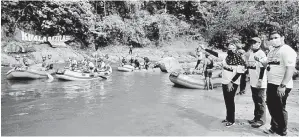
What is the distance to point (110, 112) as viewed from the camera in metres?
7.78

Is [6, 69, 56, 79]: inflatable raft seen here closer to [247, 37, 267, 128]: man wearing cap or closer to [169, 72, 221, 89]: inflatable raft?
[169, 72, 221, 89]: inflatable raft

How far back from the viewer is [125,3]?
36.4m

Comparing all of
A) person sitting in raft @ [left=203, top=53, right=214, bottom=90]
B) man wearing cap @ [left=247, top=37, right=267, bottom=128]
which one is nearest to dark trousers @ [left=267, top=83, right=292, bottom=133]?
man wearing cap @ [left=247, top=37, right=267, bottom=128]

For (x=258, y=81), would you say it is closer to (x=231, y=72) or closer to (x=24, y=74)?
(x=231, y=72)

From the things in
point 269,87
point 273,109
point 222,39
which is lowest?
point 273,109

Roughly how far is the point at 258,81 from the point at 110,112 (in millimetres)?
4272

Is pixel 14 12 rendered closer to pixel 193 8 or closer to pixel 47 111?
pixel 193 8

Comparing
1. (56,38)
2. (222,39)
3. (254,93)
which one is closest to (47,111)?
(254,93)

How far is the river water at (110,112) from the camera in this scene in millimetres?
6008

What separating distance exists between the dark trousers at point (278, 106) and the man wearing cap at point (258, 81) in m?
0.48

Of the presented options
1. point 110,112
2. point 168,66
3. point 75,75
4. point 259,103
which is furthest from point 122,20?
point 259,103

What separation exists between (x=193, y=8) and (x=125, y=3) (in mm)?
9629

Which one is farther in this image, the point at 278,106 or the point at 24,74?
the point at 24,74

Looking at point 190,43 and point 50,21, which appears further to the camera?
point 190,43
